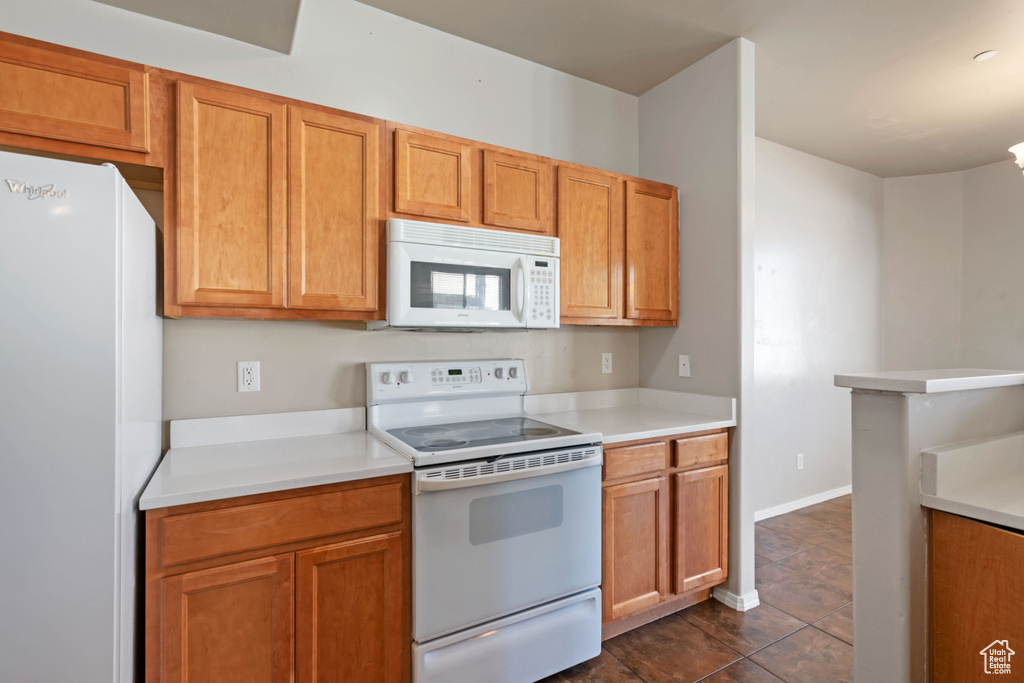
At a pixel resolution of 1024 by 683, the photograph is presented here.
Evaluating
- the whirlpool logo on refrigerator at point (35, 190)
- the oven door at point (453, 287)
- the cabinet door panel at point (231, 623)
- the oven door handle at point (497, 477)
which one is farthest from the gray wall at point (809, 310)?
the whirlpool logo on refrigerator at point (35, 190)

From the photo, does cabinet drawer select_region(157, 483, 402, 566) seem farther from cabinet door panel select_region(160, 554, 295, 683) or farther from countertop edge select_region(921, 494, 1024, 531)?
countertop edge select_region(921, 494, 1024, 531)

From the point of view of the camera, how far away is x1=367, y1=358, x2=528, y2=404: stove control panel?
2.17 meters

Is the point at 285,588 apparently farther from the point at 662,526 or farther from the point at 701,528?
the point at 701,528

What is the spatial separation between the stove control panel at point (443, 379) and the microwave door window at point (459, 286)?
1.26 ft

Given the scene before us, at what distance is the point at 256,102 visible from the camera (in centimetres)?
175

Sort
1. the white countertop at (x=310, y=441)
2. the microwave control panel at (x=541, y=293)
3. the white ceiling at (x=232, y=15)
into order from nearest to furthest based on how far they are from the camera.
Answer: the white countertop at (x=310, y=441) → the white ceiling at (x=232, y=15) → the microwave control panel at (x=541, y=293)

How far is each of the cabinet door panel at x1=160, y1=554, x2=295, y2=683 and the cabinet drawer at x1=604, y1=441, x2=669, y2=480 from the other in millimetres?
1259

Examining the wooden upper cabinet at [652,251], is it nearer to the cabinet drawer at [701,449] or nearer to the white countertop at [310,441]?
the white countertop at [310,441]

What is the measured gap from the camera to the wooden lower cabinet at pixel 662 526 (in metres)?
2.12

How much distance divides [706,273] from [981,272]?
335 centimetres

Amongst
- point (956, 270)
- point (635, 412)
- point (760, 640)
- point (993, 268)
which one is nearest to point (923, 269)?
point (956, 270)

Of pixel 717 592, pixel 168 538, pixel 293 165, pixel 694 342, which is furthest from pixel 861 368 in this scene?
pixel 168 538

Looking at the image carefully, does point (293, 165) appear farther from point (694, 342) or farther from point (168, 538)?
point (694, 342)

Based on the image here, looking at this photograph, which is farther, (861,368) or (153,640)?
(861,368)
